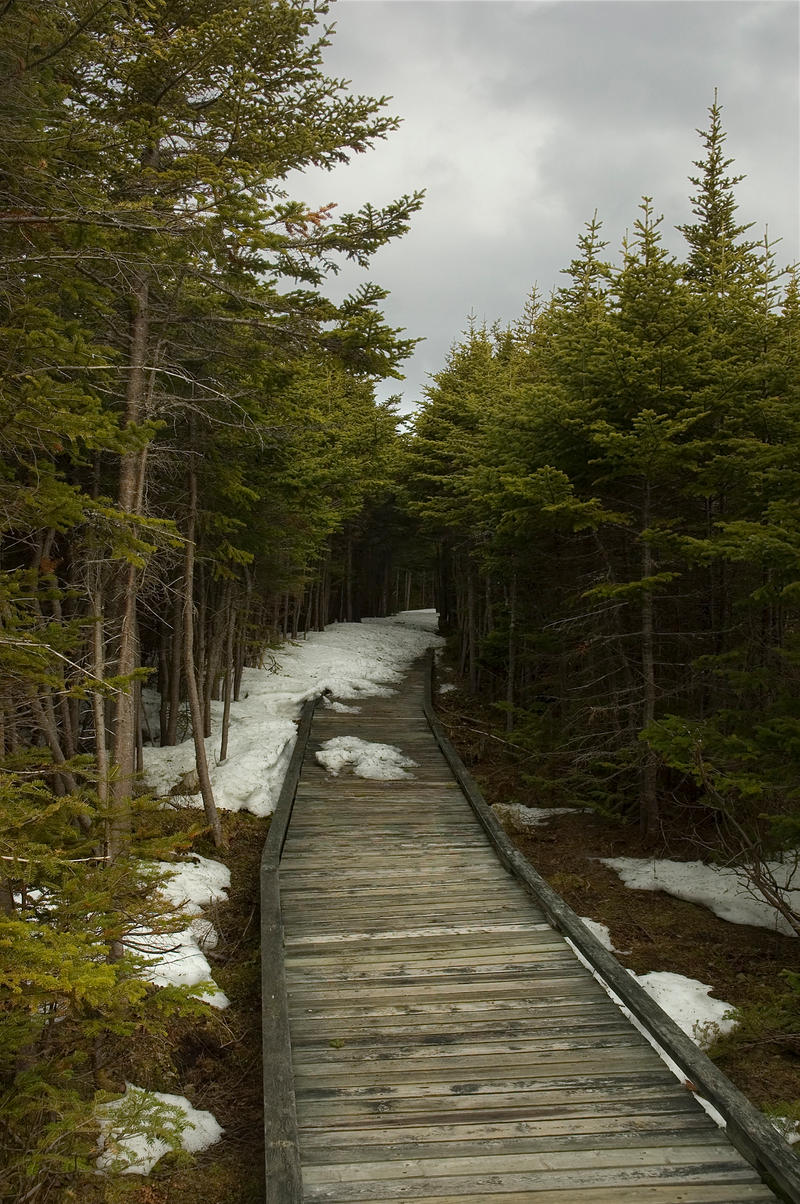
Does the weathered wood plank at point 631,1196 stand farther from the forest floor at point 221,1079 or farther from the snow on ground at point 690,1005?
the snow on ground at point 690,1005

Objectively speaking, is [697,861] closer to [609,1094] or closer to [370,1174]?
[609,1094]

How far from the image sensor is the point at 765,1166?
392 centimetres

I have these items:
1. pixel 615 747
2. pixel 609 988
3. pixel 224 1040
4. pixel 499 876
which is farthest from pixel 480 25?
pixel 224 1040

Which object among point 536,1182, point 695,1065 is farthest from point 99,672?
point 695,1065

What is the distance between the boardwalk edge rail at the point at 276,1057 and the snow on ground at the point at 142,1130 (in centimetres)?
59

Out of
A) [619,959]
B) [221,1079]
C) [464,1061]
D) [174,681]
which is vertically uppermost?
[174,681]

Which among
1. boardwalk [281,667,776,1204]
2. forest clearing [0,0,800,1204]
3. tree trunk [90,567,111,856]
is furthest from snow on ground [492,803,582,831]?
tree trunk [90,567,111,856]

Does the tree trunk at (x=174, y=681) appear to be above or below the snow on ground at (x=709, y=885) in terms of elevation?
above

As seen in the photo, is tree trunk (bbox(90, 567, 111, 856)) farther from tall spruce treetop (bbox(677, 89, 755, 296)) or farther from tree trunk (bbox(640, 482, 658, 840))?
tall spruce treetop (bbox(677, 89, 755, 296))

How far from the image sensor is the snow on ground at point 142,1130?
174 inches

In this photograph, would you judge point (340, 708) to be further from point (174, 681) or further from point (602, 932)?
point (602, 932)

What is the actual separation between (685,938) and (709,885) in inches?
56.2

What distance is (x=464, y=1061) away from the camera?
5.12 metres

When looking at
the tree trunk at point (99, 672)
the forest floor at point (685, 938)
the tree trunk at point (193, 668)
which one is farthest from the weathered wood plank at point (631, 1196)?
the tree trunk at point (193, 668)
